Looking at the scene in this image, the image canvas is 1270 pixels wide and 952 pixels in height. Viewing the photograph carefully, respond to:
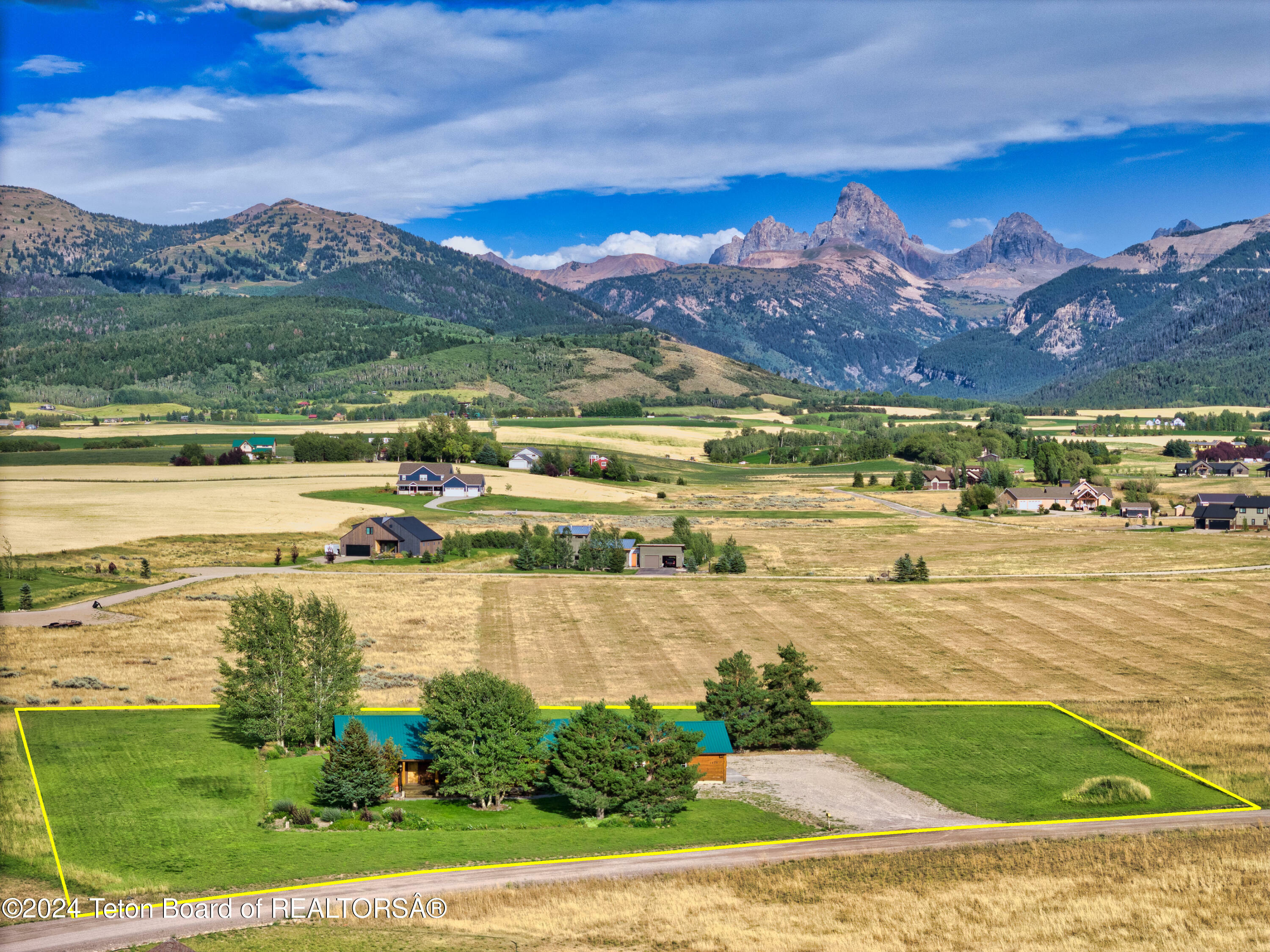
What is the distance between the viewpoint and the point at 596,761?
1916 inches

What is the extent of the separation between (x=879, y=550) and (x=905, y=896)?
3661 inches

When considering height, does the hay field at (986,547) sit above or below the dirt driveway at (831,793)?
above

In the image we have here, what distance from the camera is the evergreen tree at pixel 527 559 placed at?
373ft

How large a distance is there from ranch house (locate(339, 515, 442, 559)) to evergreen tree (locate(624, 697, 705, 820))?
71.5 m

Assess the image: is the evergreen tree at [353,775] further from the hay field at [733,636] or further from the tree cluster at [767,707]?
the tree cluster at [767,707]

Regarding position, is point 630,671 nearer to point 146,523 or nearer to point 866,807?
point 866,807

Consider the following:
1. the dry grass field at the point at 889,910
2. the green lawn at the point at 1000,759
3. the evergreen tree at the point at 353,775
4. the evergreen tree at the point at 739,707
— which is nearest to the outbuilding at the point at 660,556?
the green lawn at the point at 1000,759

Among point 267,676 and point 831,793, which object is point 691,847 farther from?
point 267,676

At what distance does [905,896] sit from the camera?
1524 inches

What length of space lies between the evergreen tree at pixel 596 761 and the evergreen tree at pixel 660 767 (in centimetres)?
36

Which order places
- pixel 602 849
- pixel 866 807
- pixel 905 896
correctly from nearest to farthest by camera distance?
1. pixel 905 896
2. pixel 602 849
3. pixel 866 807

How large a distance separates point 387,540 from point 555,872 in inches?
3304

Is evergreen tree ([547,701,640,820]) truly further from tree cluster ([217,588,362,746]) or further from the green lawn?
the green lawn

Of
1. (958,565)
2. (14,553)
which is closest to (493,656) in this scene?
(14,553)
